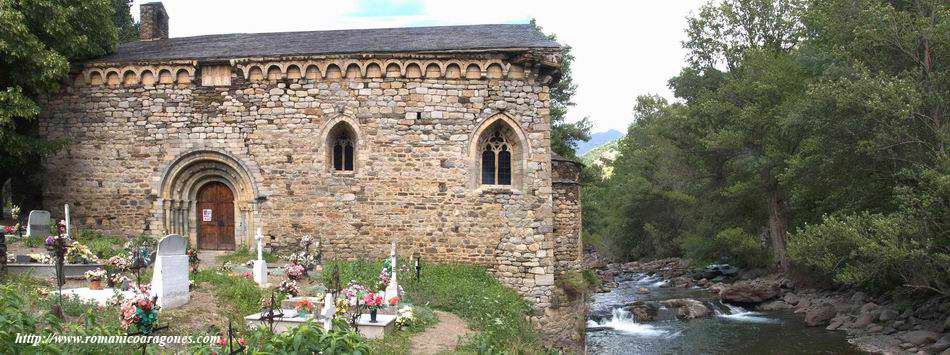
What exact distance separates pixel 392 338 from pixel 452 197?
21.3 ft

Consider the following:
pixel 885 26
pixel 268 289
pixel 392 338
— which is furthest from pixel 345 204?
pixel 885 26

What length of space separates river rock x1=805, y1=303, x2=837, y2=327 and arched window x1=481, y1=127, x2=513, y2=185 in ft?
37.4

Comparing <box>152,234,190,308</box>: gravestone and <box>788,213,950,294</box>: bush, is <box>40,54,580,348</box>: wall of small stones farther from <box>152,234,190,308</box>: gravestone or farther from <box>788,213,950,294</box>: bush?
<box>788,213,950,294</box>: bush

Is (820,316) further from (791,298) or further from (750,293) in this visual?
(750,293)

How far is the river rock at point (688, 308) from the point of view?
22672 millimetres

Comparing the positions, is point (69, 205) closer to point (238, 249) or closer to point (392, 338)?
point (238, 249)

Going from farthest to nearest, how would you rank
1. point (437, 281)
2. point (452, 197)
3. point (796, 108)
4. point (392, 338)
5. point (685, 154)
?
1. point (685, 154)
2. point (796, 108)
3. point (452, 197)
4. point (437, 281)
5. point (392, 338)

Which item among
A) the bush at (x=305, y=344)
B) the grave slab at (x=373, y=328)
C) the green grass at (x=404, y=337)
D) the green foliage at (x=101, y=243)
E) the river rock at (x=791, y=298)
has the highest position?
the green foliage at (x=101, y=243)

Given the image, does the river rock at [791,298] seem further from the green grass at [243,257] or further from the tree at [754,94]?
the green grass at [243,257]

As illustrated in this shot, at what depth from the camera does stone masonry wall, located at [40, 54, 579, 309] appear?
16.7 m

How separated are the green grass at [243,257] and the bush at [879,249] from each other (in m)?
14.2

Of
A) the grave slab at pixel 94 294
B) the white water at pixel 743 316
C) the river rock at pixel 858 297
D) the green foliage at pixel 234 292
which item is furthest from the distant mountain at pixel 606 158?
the grave slab at pixel 94 294

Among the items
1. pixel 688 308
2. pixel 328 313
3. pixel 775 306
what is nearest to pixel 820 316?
pixel 775 306

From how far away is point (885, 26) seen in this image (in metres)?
17.5
